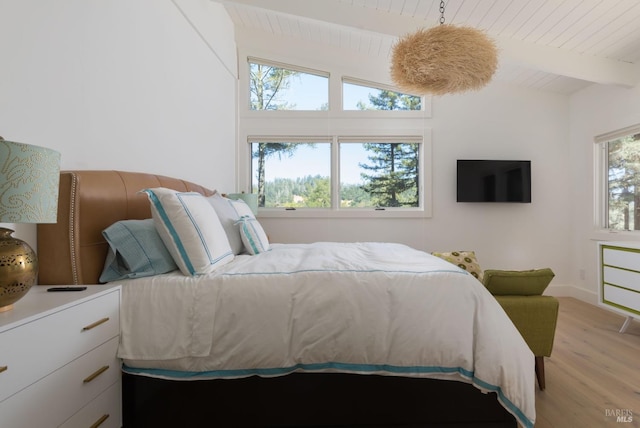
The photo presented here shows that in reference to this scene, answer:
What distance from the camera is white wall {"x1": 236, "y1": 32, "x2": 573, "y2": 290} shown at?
424cm

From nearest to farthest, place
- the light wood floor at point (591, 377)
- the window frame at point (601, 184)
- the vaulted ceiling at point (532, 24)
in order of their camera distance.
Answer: the light wood floor at point (591, 377) < the vaulted ceiling at point (532, 24) < the window frame at point (601, 184)

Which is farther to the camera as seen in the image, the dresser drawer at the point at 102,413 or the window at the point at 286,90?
A: the window at the point at 286,90

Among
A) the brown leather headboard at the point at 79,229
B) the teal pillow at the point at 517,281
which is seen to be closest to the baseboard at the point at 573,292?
the teal pillow at the point at 517,281

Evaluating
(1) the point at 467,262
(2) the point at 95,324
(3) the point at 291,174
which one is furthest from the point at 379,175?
(2) the point at 95,324

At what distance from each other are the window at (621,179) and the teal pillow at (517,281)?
2.49 m

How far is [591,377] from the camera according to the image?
6.74ft

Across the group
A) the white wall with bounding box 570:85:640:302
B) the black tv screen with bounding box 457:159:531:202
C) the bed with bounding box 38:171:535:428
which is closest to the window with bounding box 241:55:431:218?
the black tv screen with bounding box 457:159:531:202

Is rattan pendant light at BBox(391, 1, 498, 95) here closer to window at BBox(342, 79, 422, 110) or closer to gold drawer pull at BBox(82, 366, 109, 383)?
window at BBox(342, 79, 422, 110)

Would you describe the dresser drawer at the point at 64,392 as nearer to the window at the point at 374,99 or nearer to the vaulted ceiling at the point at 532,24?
the vaulted ceiling at the point at 532,24

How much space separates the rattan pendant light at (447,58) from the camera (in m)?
2.13

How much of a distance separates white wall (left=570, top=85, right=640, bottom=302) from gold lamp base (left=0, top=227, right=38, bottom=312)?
15.3 feet

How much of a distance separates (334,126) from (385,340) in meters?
3.43

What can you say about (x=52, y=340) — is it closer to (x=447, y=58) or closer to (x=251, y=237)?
(x=251, y=237)

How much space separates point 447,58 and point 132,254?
2.19 metres
